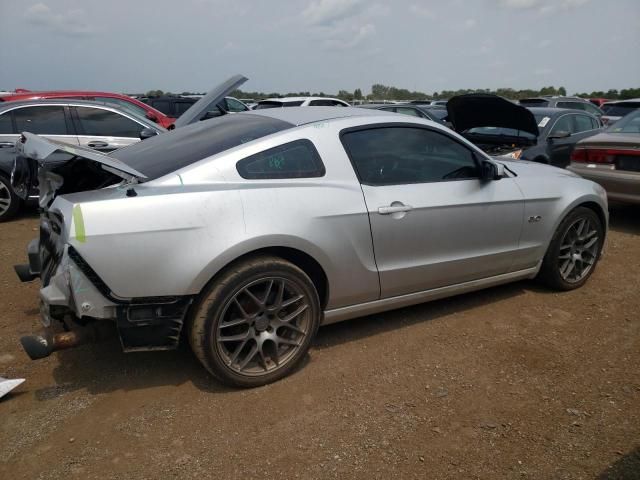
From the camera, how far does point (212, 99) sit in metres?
4.20

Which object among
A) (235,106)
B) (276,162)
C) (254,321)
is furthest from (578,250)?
(235,106)

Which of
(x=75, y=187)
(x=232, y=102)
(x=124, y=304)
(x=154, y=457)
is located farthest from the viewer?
(x=232, y=102)

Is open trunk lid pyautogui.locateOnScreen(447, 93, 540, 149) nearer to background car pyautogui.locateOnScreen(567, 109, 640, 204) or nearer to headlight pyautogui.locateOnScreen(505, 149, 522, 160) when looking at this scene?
headlight pyautogui.locateOnScreen(505, 149, 522, 160)

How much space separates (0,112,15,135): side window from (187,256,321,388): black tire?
18.6 ft

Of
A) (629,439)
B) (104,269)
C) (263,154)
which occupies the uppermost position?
(263,154)

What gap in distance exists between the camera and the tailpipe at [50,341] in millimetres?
2615

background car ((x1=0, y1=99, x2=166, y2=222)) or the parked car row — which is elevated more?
background car ((x1=0, y1=99, x2=166, y2=222))

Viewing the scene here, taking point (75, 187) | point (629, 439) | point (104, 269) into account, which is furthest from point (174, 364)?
point (629, 439)

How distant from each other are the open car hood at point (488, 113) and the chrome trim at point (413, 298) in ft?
8.73

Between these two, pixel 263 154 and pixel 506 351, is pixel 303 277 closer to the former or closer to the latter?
pixel 263 154

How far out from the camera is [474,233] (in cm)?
361

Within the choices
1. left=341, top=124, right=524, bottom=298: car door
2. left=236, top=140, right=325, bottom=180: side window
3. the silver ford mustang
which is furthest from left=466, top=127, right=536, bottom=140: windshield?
left=236, top=140, right=325, bottom=180: side window

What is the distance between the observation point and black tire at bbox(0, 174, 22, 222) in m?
6.70

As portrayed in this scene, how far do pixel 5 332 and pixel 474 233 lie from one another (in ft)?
11.0
